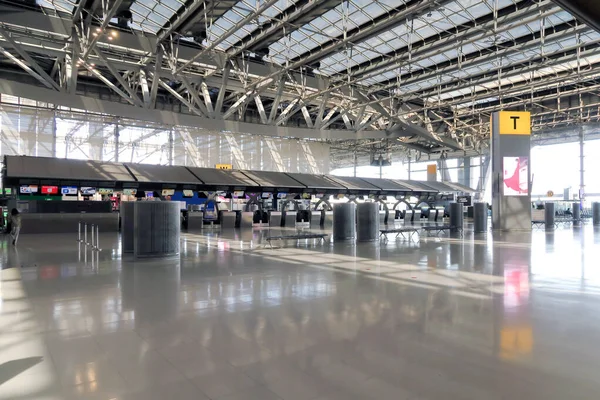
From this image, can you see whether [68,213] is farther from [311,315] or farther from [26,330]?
[311,315]

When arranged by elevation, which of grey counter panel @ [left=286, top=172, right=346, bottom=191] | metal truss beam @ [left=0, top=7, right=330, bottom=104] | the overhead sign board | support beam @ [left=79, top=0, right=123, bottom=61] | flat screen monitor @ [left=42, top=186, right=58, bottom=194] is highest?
metal truss beam @ [left=0, top=7, right=330, bottom=104]

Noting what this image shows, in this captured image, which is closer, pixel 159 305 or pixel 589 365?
pixel 589 365

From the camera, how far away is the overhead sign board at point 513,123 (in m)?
23.9

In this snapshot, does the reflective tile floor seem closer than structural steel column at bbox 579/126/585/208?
Yes

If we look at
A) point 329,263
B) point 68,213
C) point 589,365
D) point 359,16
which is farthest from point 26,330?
point 68,213

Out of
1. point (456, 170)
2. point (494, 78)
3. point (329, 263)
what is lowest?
point (329, 263)

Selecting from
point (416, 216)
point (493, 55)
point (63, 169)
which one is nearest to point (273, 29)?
point (493, 55)

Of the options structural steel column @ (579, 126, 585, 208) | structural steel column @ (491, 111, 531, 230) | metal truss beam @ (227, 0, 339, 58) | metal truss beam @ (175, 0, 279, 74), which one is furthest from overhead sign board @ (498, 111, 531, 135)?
structural steel column @ (579, 126, 585, 208)

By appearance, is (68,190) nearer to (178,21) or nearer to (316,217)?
(178,21)

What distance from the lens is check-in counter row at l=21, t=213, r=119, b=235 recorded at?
19422mm

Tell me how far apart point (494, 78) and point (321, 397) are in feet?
75.4

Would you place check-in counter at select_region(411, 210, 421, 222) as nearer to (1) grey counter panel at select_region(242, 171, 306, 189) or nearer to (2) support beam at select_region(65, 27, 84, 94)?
(1) grey counter panel at select_region(242, 171, 306, 189)

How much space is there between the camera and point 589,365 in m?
3.74

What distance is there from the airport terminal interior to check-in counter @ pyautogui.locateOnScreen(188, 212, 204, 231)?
0.47ft
